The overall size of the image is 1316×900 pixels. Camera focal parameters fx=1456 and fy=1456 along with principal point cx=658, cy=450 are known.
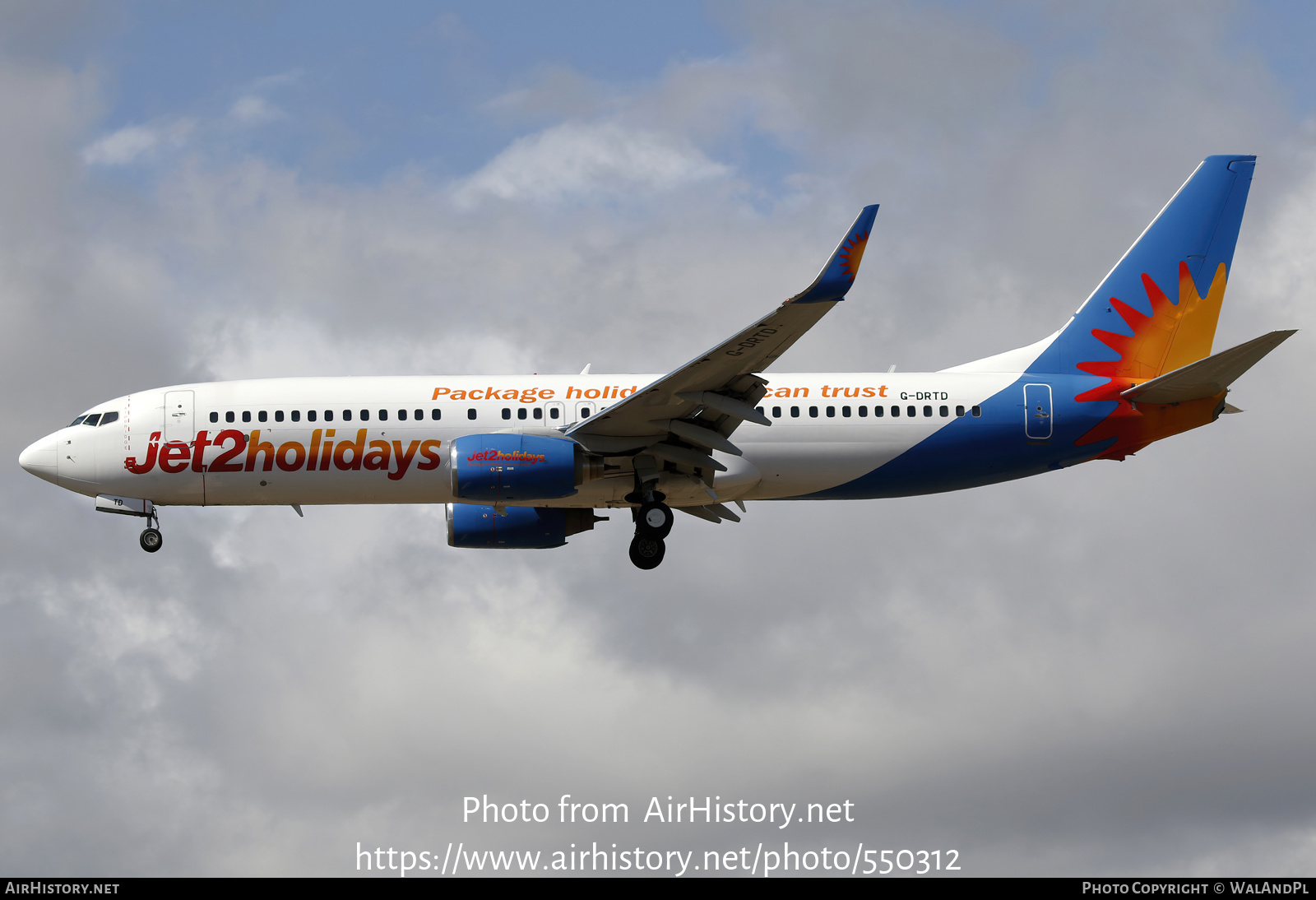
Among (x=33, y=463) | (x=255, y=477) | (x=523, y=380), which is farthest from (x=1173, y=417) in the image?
(x=33, y=463)

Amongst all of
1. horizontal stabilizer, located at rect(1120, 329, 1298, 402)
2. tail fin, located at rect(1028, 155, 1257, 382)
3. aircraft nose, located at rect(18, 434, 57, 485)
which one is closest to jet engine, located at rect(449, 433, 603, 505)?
aircraft nose, located at rect(18, 434, 57, 485)

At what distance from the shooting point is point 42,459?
32.8m

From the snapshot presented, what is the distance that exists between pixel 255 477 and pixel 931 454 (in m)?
14.9

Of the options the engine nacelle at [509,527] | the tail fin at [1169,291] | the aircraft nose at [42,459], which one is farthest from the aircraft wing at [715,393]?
the aircraft nose at [42,459]

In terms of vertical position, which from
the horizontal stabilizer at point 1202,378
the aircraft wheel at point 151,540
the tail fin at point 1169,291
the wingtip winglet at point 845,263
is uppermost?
the tail fin at point 1169,291

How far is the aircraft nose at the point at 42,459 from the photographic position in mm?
32688

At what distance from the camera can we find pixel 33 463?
3278cm

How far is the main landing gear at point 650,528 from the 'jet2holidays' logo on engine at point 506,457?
2902 mm

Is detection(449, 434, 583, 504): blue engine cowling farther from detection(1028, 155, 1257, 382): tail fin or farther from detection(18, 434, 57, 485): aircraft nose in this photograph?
detection(1028, 155, 1257, 382): tail fin

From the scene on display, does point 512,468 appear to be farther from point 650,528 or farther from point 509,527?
point 509,527

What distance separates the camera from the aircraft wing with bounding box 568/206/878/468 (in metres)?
26.4

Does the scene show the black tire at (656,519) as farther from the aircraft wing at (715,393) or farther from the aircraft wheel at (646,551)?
the aircraft wing at (715,393)

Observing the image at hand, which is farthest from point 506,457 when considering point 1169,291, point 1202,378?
point 1169,291

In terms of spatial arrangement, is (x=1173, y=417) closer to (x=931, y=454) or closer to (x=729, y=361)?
(x=931, y=454)
